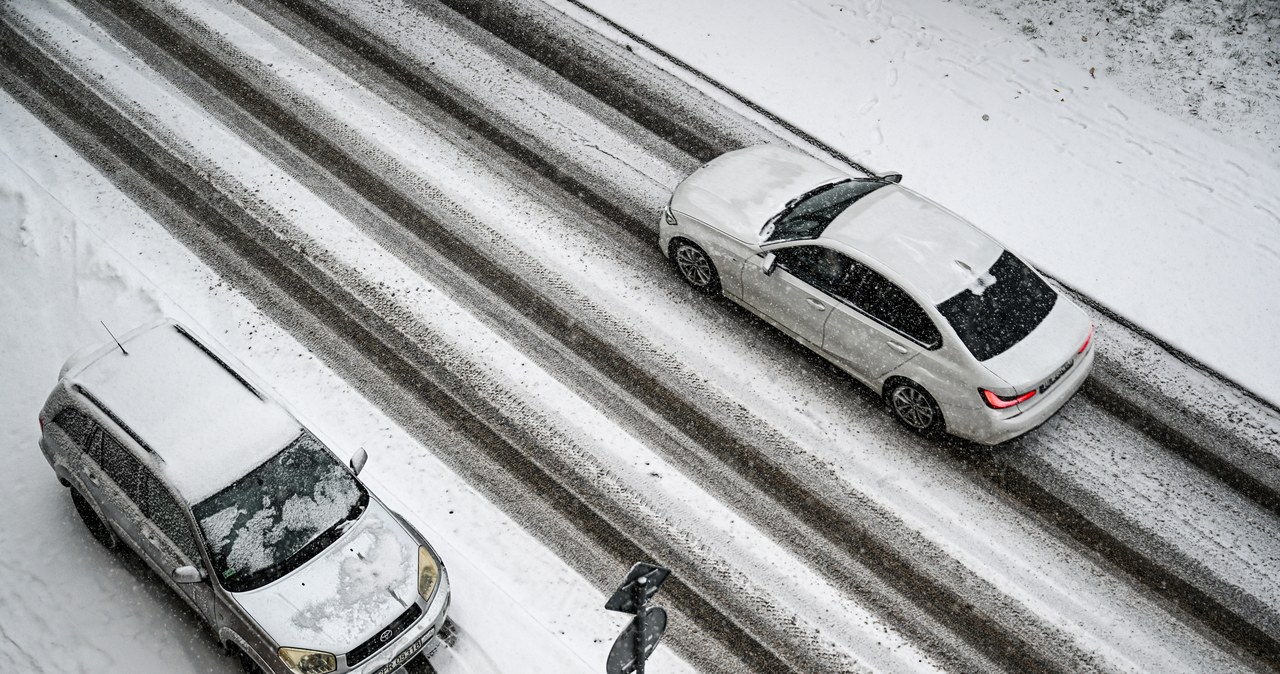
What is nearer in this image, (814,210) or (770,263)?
A: (770,263)

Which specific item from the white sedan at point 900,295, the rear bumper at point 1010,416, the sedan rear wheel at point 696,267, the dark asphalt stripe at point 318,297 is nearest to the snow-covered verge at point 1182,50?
the white sedan at point 900,295

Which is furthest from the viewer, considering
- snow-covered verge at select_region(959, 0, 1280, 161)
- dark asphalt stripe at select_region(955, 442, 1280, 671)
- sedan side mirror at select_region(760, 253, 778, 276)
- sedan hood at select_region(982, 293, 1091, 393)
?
snow-covered verge at select_region(959, 0, 1280, 161)

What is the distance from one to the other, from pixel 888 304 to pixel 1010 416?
1.51 m

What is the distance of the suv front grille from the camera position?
7.18 meters

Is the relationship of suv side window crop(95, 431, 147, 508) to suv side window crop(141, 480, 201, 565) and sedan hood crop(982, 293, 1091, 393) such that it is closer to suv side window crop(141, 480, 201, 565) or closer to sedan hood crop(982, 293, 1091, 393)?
suv side window crop(141, 480, 201, 565)

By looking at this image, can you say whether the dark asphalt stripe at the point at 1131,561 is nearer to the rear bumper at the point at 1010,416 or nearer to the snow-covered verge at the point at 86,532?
the rear bumper at the point at 1010,416

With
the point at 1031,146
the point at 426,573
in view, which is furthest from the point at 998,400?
the point at 426,573

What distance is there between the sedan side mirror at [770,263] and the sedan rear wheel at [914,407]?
66.0 inches

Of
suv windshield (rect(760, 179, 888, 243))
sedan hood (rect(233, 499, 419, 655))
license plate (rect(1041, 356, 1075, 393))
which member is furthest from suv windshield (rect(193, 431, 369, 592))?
license plate (rect(1041, 356, 1075, 393))

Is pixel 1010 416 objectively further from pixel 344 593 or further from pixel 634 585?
pixel 344 593

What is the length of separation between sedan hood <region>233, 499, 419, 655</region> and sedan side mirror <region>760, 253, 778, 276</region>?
439 cm

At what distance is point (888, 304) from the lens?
9117mm

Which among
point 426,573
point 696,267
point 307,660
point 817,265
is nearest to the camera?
point 307,660

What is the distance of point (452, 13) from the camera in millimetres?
13836
